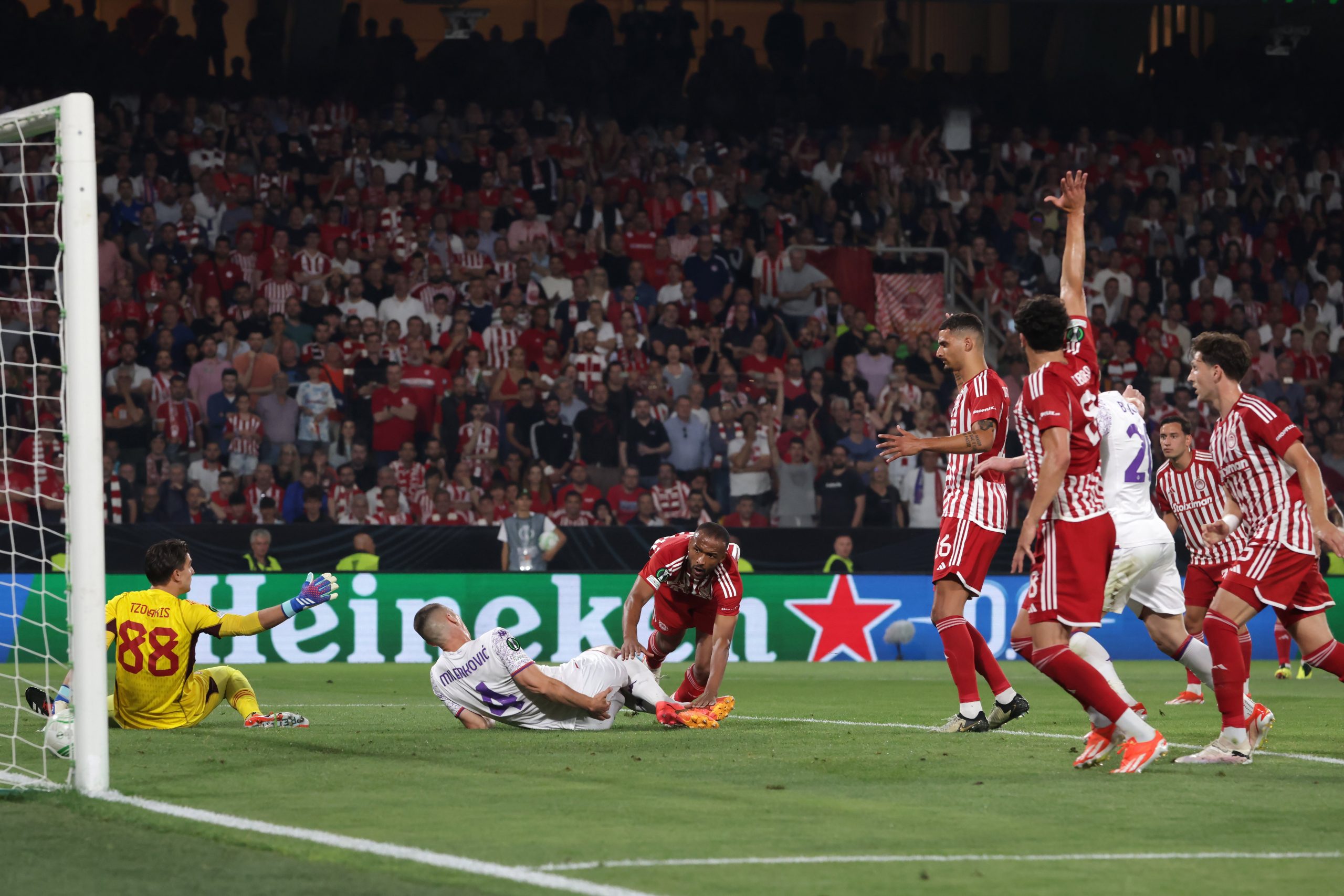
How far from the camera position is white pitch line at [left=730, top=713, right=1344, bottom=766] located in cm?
839

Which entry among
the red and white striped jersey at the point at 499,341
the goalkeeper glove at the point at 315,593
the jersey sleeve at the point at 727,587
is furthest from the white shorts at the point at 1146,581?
the red and white striped jersey at the point at 499,341

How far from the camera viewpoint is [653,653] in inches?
434

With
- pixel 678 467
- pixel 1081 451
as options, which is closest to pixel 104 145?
pixel 678 467

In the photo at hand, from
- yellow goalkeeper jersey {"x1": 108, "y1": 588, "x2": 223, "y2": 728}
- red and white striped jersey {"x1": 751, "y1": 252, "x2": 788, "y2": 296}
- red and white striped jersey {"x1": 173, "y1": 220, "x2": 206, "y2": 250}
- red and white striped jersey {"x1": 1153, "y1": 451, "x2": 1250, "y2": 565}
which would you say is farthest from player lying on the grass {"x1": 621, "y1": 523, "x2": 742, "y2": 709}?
red and white striped jersey {"x1": 173, "y1": 220, "x2": 206, "y2": 250}

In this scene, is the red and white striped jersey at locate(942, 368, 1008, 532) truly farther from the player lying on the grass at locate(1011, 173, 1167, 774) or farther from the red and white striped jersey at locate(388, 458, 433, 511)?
the red and white striped jersey at locate(388, 458, 433, 511)

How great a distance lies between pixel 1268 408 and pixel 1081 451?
47.9 inches

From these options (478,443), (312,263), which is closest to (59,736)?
(478,443)

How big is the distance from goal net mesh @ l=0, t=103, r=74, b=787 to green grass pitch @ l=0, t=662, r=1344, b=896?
3.41ft

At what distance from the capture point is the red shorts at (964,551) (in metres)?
9.48

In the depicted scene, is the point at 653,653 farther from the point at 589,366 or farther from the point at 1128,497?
the point at 589,366

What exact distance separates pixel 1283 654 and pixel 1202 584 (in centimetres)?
544

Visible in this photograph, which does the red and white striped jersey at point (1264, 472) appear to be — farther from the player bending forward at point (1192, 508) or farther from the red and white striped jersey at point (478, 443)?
the red and white striped jersey at point (478, 443)

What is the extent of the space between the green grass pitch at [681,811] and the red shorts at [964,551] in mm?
891

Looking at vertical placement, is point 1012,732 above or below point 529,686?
below
